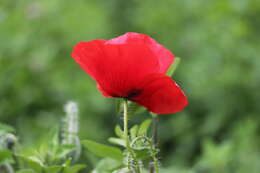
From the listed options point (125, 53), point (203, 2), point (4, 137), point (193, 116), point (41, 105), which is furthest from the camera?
Result: point (203, 2)

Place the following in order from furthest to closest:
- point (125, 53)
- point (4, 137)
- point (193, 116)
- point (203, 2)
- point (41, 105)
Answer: point (203, 2) → point (193, 116) → point (41, 105) → point (4, 137) → point (125, 53)

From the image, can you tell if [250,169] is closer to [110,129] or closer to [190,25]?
[110,129]

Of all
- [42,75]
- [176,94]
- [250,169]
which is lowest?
[250,169]

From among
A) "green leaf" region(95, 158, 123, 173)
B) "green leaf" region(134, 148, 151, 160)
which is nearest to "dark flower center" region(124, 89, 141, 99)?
"green leaf" region(134, 148, 151, 160)

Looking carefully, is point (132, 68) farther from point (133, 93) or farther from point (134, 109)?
point (134, 109)

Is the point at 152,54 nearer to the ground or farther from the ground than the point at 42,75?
farther from the ground

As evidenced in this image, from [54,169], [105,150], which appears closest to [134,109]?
[105,150]

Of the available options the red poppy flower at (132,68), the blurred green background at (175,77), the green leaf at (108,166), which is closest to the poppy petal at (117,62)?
the red poppy flower at (132,68)

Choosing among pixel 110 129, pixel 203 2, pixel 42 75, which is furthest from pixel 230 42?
pixel 42 75

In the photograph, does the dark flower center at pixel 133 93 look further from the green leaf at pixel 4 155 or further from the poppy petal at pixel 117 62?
the green leaf at pixel 4 155
